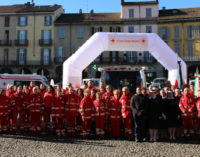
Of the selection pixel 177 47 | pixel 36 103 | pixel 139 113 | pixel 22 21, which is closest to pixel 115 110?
pixel 139 113

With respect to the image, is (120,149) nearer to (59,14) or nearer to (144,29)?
(144,29)

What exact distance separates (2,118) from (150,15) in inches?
1280

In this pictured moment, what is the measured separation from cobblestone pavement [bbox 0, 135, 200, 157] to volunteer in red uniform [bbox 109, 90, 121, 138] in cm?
56

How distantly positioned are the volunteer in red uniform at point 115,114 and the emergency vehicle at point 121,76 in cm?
306

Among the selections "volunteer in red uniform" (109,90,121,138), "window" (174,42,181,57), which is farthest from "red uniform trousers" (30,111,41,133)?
"window" (174,42,181,57)

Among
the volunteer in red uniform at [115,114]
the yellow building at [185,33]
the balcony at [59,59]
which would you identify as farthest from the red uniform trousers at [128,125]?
the balcony at [59,59]

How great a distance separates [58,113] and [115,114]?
1950 millimetres

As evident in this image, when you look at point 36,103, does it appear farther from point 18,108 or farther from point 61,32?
point 61,32

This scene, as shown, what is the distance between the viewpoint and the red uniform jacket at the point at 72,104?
7.65 m

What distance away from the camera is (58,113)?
7566 millimetres

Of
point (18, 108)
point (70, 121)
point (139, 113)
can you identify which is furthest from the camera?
point (18, 108)

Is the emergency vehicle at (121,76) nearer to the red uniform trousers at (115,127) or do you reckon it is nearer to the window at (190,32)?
the red uniform trousers at (115,127)

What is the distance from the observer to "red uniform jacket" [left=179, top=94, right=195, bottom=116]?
24.3ft

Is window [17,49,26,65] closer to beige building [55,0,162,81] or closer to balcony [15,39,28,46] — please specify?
balcony [15,39,28,46]
